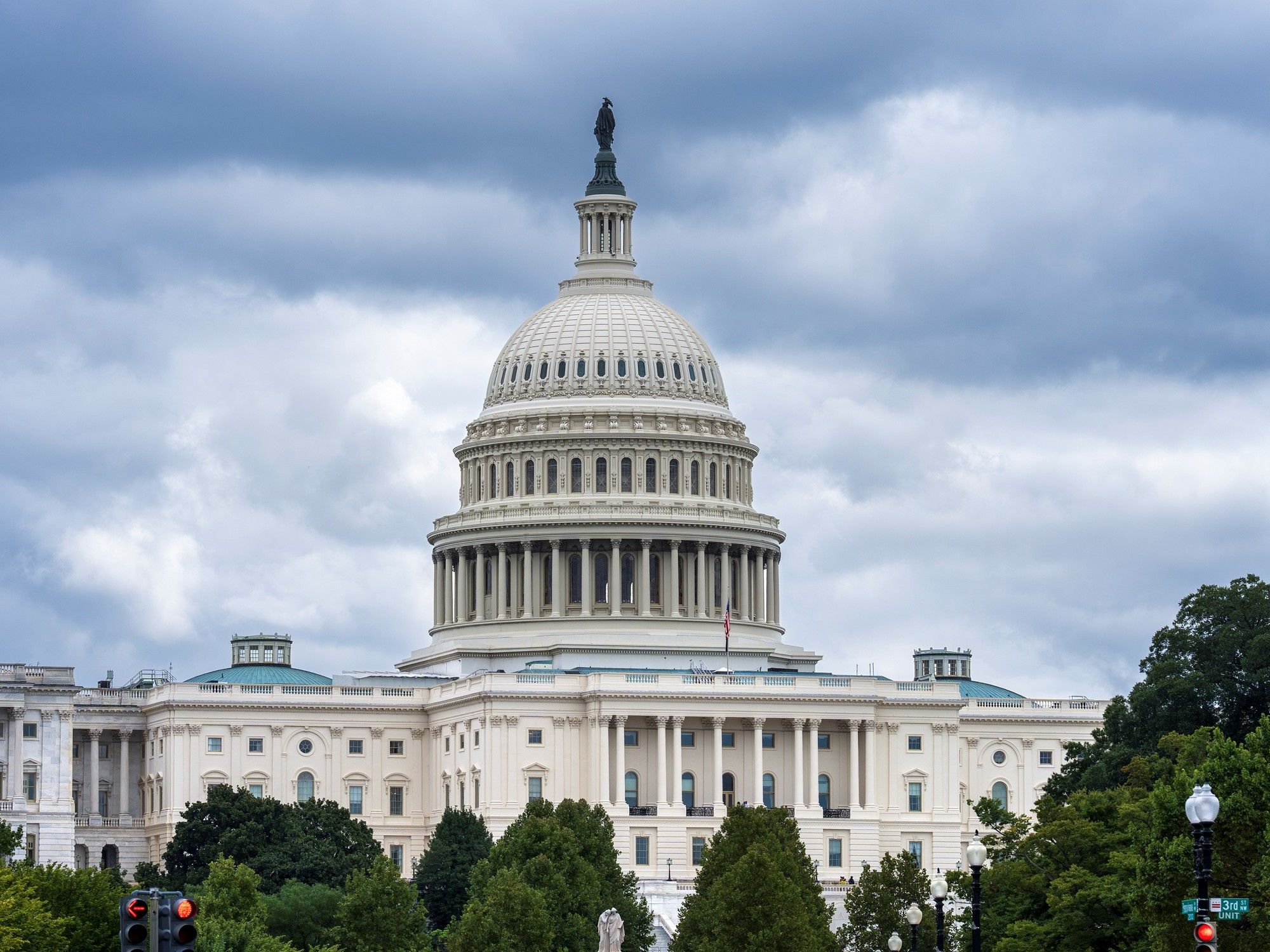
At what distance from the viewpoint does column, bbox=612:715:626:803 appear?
19800 cm

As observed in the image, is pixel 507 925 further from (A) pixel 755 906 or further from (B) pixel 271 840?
(B) pixel 271 840

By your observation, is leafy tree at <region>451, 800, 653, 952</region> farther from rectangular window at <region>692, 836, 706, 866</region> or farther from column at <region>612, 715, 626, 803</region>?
column at <region>612, 715, 626, 803</region>

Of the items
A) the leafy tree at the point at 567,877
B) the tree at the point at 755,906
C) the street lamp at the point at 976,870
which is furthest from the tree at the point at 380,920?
the street lamp at the point at 976,870

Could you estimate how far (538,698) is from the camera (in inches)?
7849

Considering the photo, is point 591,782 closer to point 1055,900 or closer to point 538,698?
point 538,698

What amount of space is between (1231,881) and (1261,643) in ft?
208

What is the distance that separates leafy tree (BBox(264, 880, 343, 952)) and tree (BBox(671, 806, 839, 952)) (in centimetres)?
1718

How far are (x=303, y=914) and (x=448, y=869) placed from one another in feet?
79.0

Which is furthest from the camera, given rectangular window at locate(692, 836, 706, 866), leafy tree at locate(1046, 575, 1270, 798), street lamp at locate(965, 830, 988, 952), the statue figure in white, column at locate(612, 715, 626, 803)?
column at locate(612, 715, 626, 803)

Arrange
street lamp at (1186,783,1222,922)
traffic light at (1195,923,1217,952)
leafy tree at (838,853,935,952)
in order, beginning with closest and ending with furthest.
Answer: traffic light at (1195,923,1217,952), street lamp at (1186,783,1222,922), leafy tree at (838,853,935,952)

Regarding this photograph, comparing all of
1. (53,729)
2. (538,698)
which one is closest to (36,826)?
(53,729)

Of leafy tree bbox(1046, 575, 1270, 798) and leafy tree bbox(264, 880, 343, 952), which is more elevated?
leafy tree bbox(1046, 575, 1270, 798)

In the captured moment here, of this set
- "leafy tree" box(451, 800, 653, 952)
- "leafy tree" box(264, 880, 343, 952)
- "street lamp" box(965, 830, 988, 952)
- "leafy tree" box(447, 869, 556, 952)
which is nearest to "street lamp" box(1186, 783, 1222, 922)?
"street lamp" box(965, 830, 988, 952)

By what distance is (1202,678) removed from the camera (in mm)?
162125
